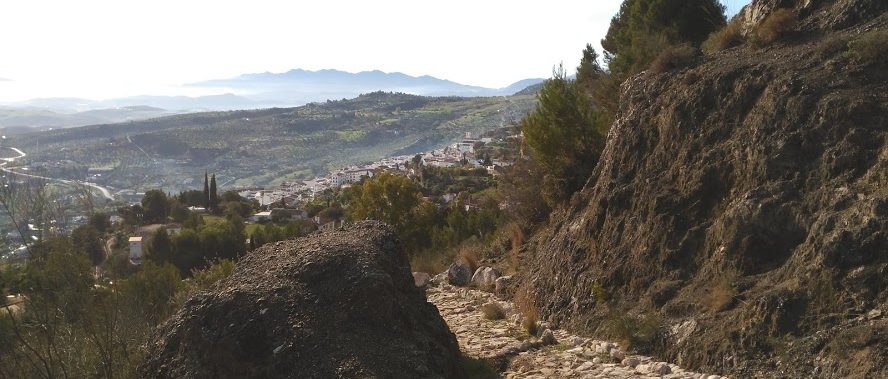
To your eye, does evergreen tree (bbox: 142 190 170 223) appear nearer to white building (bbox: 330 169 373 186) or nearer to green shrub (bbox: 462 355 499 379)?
white building (bbox: 330 169 373 186)

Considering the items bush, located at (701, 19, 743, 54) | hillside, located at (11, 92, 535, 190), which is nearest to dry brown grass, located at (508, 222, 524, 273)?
bush, located at (701, 19, 743, 54)

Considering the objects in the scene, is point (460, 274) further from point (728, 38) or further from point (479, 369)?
point (728, 38)

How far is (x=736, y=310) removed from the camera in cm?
757

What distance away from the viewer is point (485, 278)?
14297 millimetres

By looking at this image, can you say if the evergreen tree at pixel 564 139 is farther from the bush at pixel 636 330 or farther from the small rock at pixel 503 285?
the bush at pixel 636 330

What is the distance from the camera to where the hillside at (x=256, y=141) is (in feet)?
392

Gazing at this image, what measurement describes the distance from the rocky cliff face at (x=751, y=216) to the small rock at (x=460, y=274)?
2.82 m

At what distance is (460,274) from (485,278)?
0.98m

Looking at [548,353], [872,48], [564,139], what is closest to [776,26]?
[872,48]

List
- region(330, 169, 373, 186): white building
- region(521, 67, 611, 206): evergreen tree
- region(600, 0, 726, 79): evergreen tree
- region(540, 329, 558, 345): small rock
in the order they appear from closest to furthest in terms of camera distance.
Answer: region(540, 329, 558, 345): small rock → region(521, 67, 611, 206): evergreen tree → region(600, 0, 726, 79): evergreen tree → region(330, 169, 373, 186): white building

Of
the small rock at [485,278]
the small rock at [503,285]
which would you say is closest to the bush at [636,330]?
the small rock at [503,285]

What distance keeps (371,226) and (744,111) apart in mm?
5779

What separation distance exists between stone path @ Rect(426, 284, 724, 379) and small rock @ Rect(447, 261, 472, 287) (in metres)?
3.09

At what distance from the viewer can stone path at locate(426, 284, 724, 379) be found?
304 inches
